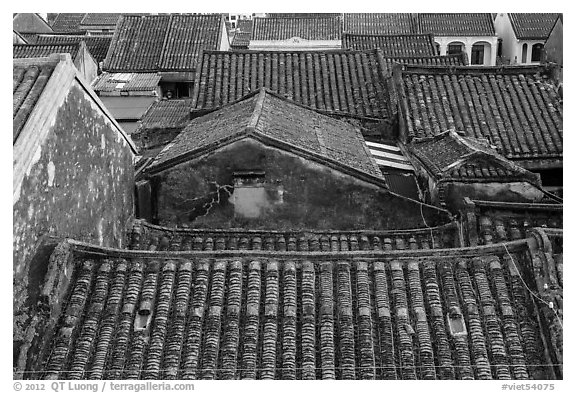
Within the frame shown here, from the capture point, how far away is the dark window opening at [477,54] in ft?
149

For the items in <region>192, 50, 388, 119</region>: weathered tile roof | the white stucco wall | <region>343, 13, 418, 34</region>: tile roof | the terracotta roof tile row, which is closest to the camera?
the terracotta roof tile row

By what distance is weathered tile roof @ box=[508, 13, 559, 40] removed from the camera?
43.8 m

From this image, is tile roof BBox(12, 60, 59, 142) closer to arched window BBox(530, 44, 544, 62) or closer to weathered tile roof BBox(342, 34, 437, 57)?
weathered tile roof BBox(342, 34, 437, 57)

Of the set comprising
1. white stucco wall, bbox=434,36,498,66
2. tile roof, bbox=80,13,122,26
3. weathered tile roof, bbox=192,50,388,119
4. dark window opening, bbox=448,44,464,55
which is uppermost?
tile roof, bbox=80,13,122,26

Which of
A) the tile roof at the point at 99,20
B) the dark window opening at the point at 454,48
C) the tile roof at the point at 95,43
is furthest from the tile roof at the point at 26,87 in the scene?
the tile roof at the point at 99,20

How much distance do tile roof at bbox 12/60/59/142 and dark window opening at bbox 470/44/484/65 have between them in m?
39.0

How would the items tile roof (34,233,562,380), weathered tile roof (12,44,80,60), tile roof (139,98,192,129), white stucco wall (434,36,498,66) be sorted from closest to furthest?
1. tile roof (34,233,562,380)
2. tile roof (139,98,192,129)
3. weathered tile roof (12,44,80,60)
4. white stucco wall (434,36,498,66)

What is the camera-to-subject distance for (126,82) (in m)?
32.2

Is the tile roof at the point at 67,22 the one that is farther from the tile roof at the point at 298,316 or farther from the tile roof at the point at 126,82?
the tile roof at the point at 298,316

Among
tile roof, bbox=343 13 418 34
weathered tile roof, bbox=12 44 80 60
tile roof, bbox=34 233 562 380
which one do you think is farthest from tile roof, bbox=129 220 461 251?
tile roof, bbox=343 13 418 34

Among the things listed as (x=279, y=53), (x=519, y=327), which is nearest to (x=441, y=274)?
(x=519, y=327)

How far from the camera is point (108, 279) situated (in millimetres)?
9297

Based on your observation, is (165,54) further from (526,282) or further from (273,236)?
(526,282)

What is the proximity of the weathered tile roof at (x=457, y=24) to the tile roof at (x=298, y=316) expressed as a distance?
38.0 meters
